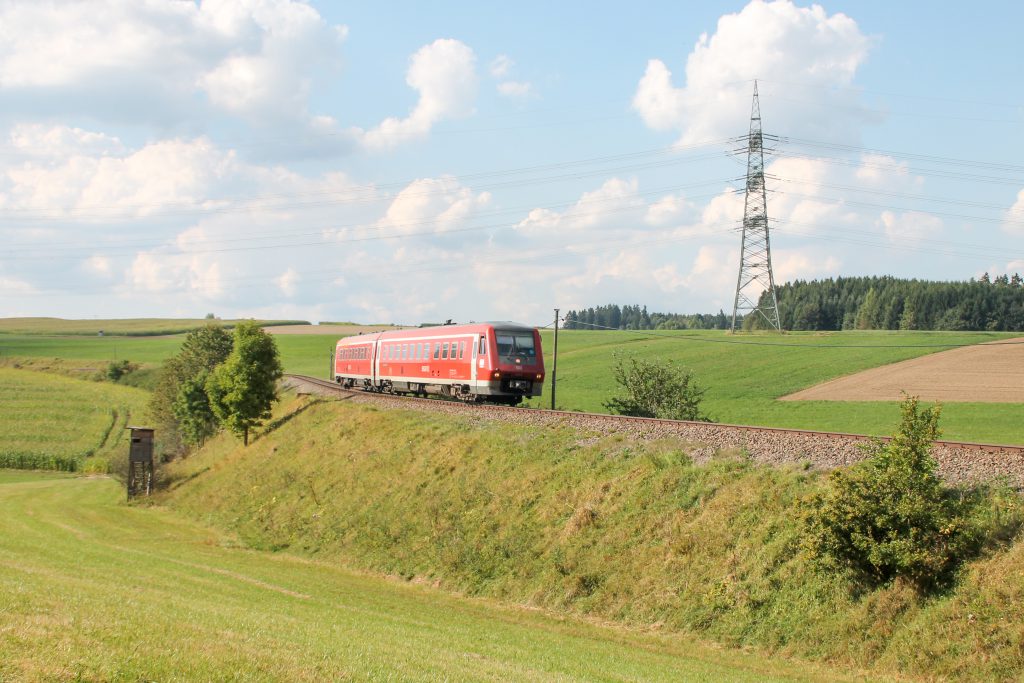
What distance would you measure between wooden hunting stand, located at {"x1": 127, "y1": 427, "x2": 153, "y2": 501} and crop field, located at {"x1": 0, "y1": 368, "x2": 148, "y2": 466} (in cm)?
858

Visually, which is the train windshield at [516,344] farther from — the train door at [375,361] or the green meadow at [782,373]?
the train door at [375,361]

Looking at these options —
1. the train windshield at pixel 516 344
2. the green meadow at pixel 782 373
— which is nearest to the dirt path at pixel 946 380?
the green meadow at pixel 782 373

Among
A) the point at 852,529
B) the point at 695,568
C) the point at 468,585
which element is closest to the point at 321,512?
the point at 468,585

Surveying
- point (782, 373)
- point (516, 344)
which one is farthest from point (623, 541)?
point (782, 373)

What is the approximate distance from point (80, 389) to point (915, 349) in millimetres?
74887

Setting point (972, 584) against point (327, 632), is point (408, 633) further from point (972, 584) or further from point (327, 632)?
point (972, 584)

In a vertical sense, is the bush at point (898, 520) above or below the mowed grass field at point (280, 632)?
above

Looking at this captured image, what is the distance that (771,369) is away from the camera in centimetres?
6012

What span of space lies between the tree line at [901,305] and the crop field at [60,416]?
8287 cm

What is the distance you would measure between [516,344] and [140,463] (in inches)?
1111

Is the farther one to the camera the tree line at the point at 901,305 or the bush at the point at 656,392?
the tree line at the point at 901,305

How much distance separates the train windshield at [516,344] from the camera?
1401 inches

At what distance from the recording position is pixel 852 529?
637 inches

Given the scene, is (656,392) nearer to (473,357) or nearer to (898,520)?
(473,357)
